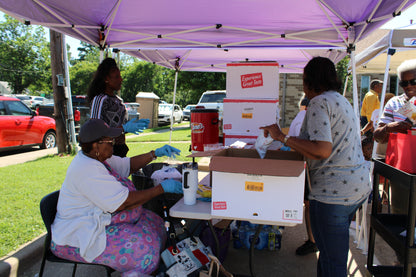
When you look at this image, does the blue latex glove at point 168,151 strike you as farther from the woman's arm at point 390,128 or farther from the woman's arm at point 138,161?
the woman's arm at point 390,128

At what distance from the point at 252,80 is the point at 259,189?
190cm

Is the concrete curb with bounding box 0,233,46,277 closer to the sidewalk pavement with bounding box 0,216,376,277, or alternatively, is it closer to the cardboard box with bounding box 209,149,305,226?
the sidewalk pavement with bounding box 0,216,376,277

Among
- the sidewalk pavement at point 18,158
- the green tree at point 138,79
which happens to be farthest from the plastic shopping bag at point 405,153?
the green tree at point 138,79

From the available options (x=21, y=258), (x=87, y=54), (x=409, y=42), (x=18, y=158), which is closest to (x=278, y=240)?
(x=21, y=258)

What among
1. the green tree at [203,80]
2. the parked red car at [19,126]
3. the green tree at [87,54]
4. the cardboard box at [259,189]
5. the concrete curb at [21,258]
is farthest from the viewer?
the green tree at [87,54]

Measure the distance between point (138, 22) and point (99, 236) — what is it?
8.97ft

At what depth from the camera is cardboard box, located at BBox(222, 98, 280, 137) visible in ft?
10.5

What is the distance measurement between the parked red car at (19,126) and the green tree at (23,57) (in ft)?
112

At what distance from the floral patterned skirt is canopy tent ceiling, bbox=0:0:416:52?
2.23 m

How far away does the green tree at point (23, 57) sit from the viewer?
1432 inches

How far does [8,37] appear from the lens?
3681cm

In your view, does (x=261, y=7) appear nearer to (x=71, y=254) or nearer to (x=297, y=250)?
(x=297, y=250)

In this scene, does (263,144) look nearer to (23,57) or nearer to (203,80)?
(203,80)

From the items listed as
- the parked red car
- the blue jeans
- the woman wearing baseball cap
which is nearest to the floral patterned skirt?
the woman wearing baseball cap
